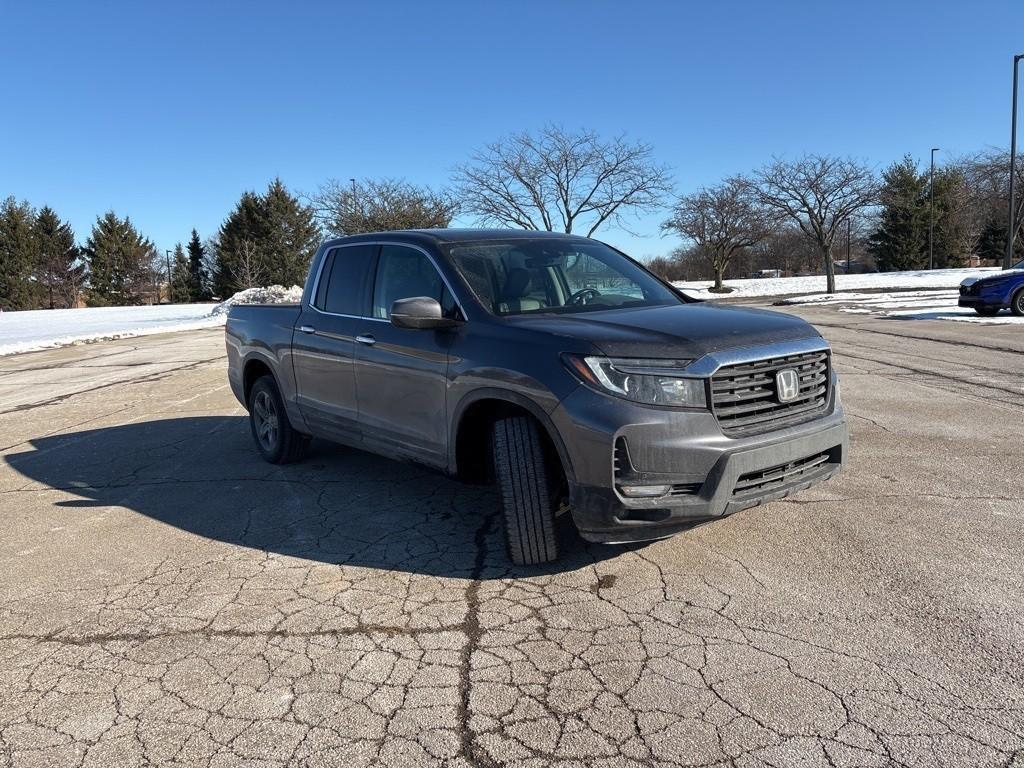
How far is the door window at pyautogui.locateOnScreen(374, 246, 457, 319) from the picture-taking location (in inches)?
176

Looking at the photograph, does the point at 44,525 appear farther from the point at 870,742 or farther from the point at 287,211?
the point at 287,211

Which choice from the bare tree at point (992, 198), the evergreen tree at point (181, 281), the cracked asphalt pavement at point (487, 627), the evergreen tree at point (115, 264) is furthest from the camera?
the evergreen tree at point (181, 281)

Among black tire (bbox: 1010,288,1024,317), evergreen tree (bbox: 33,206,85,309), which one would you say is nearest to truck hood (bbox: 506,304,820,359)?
black tire (bbox: 1010,288,1024,317)

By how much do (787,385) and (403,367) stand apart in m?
2.17

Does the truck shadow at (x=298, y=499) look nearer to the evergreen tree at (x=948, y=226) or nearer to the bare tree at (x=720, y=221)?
the bare tree at (x=720, y=221)

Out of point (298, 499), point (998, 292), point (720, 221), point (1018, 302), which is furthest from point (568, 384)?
point (720, 221)

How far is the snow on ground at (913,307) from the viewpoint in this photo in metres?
18.2

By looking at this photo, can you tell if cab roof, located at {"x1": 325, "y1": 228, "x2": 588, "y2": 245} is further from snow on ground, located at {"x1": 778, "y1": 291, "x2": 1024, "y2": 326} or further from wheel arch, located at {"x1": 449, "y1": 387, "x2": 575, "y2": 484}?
snow on ground, located at {"x1": 778, "y1": 291, "x2": 1024, "y2": 326}

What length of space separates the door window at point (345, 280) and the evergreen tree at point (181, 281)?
71.0 meters

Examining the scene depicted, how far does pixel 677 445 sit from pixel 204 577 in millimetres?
2545

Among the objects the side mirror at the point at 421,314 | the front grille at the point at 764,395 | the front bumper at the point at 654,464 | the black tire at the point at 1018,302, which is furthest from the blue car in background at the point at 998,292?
the side mirror at the point at 421,314

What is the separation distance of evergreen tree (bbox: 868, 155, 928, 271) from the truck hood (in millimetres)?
62021

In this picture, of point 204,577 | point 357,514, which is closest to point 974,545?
point 357,514

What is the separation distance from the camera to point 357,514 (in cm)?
486
